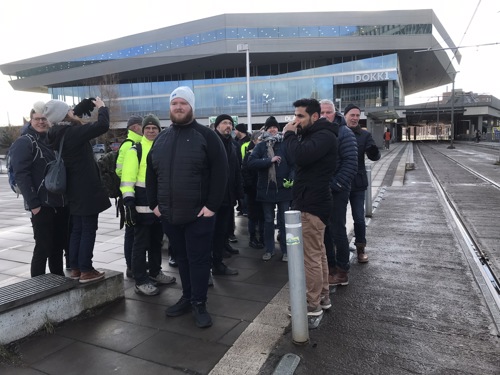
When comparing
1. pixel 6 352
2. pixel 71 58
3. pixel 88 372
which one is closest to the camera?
pixel 88 372

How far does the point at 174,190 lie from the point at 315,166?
125cm

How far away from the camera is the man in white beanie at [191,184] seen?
3354mm

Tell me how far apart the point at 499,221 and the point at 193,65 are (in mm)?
49838

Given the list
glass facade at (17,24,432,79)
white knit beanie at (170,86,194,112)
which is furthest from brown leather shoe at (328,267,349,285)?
glass facade at (17,24,432,79)

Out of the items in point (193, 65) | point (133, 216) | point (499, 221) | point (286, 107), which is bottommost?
point (499, 221)

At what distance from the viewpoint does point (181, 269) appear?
3.70 m

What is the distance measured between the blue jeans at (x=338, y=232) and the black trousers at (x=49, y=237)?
2.82 metres

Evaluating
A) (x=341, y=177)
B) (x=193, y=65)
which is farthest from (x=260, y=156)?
(x=193, y=65)

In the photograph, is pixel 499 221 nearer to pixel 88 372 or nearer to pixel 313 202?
pixel 313 202

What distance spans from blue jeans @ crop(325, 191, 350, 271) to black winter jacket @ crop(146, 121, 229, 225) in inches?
52.3

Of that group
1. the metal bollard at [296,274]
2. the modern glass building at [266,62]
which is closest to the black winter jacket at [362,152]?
the metal bollard at [296,274]

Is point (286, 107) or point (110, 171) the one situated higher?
point (286, 107)

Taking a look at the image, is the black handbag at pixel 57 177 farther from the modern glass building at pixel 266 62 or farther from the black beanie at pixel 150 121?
the modern glass building at pixel 266 62

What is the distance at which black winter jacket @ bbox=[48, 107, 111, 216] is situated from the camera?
3604 millimetres
